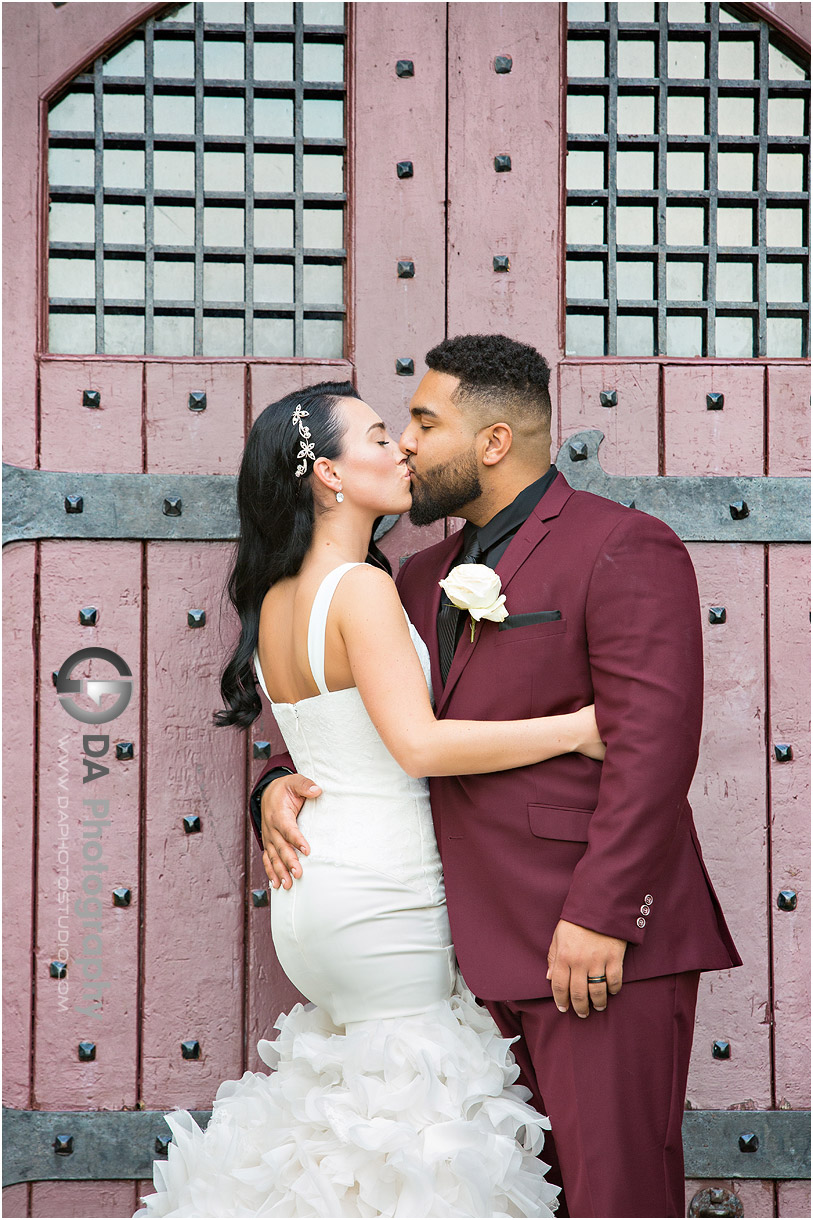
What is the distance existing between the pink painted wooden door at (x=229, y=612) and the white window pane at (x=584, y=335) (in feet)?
0.27

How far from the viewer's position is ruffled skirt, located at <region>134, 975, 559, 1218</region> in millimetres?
1704

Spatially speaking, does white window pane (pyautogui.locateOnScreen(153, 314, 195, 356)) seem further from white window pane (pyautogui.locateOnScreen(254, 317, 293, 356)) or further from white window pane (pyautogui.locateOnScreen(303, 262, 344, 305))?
white window pane (pyautogui.locateOnScreen(303, 262, 344, 305))

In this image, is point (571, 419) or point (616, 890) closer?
point (616, 890)

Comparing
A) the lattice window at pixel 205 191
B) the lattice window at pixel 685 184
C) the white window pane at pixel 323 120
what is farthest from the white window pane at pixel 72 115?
A: the lattice window at pixel 685 184

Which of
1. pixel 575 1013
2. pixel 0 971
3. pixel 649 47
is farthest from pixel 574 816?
pixel 649 47

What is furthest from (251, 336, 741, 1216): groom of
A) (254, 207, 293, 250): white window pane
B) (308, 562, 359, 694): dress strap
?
(254, 207, 293, 250): white window pane

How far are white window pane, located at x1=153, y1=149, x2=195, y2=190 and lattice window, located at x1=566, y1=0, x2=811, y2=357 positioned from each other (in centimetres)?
91

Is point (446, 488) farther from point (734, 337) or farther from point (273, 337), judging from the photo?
point (734, 337)

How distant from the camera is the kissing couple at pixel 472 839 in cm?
174

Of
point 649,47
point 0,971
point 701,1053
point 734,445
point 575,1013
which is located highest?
point 649,47

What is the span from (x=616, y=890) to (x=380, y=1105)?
516 millimetres

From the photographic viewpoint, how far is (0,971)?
2441mm

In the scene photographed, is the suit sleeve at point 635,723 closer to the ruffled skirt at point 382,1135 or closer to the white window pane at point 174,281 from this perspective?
the ruffled skirt at point 382,1135

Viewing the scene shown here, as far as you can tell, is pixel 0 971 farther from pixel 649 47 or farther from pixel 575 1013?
pixel 649 47
